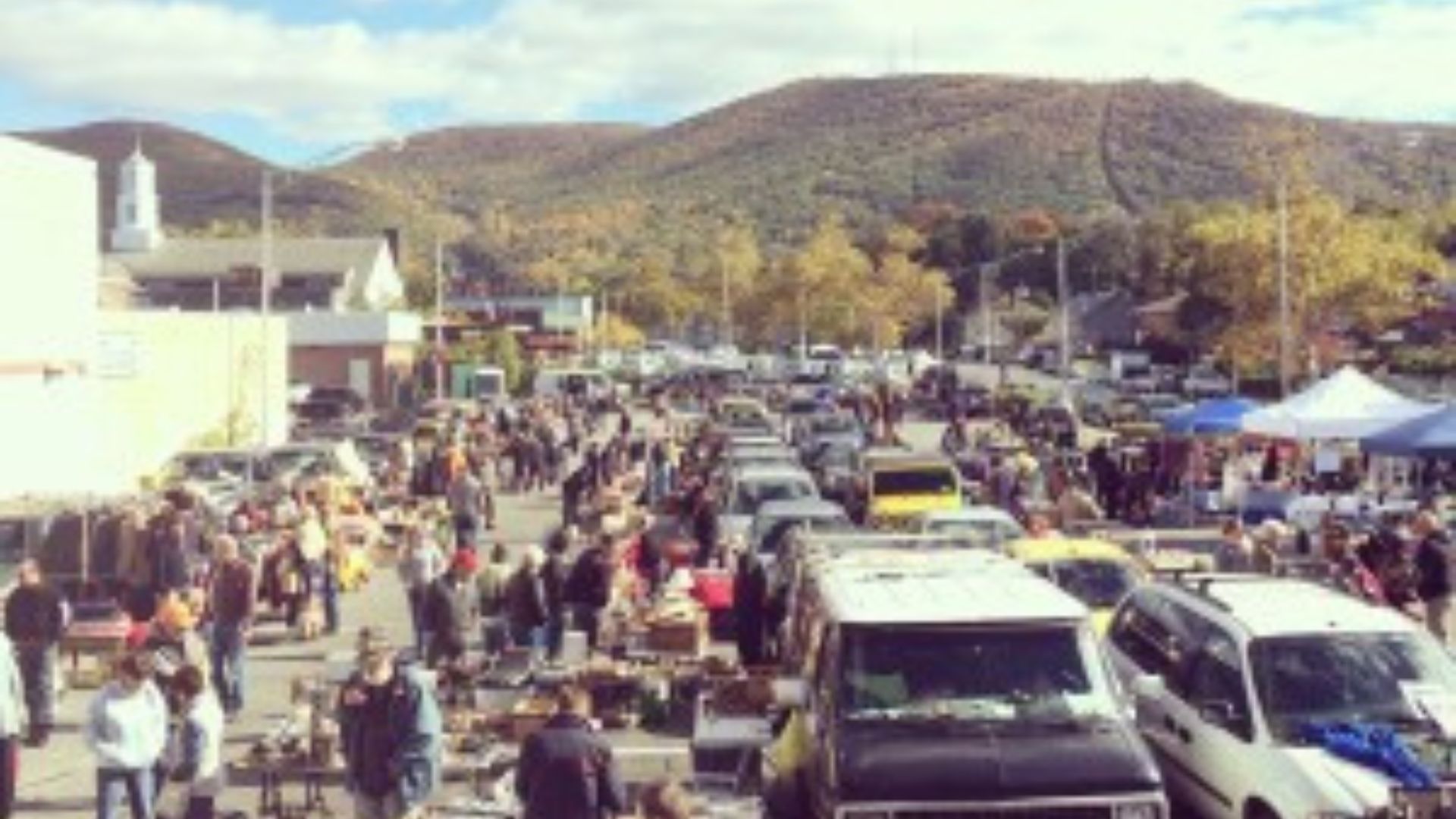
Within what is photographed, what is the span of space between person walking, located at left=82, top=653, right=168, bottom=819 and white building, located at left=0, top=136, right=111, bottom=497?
67.3 feet

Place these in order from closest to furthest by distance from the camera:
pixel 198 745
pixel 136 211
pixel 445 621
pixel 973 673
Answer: pixel 973 673, pixel 198 745, pixel 445 621, pixel 136 211

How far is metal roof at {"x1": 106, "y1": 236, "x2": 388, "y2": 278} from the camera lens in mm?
90188

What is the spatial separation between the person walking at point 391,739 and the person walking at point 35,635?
5796 millimetres

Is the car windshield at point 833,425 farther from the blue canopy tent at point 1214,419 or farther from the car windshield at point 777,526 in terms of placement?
the car windshield at point 777,526

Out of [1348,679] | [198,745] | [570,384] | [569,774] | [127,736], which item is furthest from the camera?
Result: [570,384]

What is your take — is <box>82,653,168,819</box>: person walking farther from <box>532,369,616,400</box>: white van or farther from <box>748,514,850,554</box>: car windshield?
<box>532,369,616,400</box>: white van

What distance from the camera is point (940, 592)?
1248 centimetres

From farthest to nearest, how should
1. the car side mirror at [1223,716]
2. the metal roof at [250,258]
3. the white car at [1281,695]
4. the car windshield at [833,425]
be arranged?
the metal roof at [250,258]
the car windshield at [833,425]
the car side mirror at [1223,716]
the white car at [1281,695]

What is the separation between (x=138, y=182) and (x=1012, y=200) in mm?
81363

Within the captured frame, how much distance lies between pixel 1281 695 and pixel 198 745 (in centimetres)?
693

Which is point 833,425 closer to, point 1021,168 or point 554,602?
point 554,602

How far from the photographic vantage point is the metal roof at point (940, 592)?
11.8 metres

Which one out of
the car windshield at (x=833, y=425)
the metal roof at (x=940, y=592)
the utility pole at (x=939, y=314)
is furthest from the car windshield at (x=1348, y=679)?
the utility pole at (x=939, y=314)

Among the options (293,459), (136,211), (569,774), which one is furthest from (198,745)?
(136,211)
